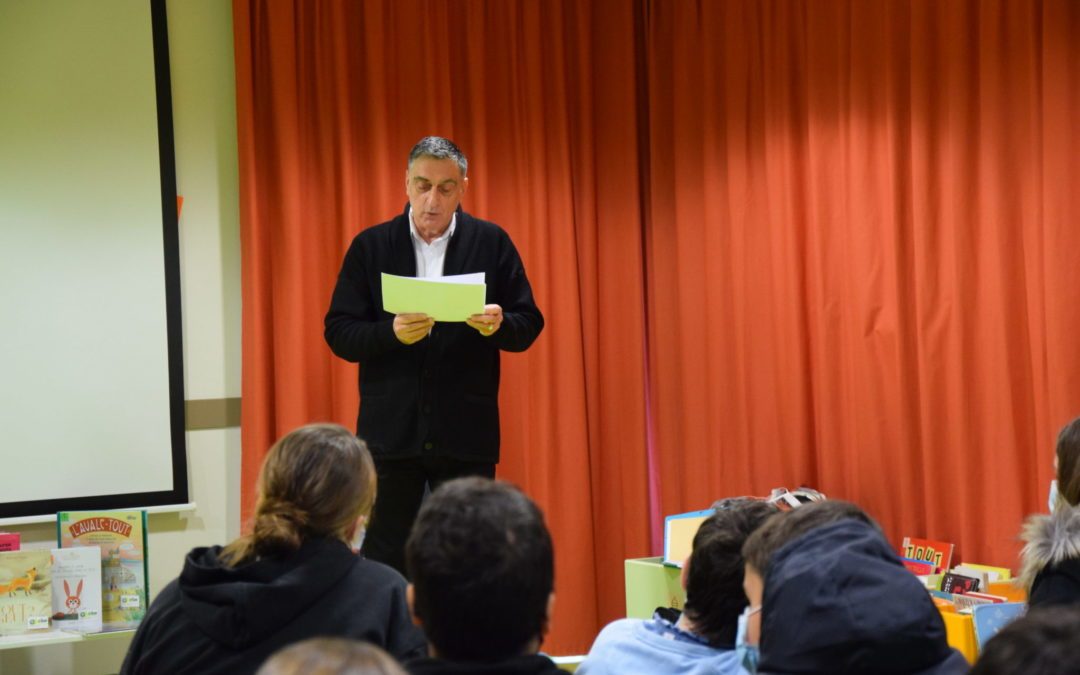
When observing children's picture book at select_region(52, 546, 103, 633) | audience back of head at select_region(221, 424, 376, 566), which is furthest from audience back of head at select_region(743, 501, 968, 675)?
children's picture book at select_region(52, 546, 103, 633)

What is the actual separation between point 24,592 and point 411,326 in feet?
5.32

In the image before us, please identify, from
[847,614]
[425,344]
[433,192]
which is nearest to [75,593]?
[425,344]

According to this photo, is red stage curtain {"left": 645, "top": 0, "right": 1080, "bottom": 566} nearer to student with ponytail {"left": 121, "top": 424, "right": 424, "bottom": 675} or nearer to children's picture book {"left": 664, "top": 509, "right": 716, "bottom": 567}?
children's picture book {"left": 664, "top": 509, "right": 716, "bottom": 567}

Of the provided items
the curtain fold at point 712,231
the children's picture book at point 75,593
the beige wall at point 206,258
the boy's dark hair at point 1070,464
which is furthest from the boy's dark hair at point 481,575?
the beige wall at point 206,258

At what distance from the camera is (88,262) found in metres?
4.05

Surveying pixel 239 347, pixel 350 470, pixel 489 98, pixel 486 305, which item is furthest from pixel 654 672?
pixel 489 98

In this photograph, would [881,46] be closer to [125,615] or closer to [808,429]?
[808,429]

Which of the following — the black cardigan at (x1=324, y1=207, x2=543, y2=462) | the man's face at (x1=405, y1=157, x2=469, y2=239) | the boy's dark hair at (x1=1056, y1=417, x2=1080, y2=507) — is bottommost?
the boy's dark hair at (x1=1056, y1=417, x2=1080, y2=507)

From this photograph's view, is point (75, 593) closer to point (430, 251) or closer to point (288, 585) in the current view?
point (430, 251)

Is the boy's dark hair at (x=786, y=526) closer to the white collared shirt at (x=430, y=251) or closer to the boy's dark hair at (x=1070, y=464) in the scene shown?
A: the boy's dark hair at (x=1070, y=464)

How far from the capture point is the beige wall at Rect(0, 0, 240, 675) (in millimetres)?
4195

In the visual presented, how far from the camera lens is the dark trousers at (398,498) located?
3.12 metres

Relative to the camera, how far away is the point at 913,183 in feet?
11.9

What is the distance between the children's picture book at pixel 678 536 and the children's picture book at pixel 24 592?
2.05 metres
